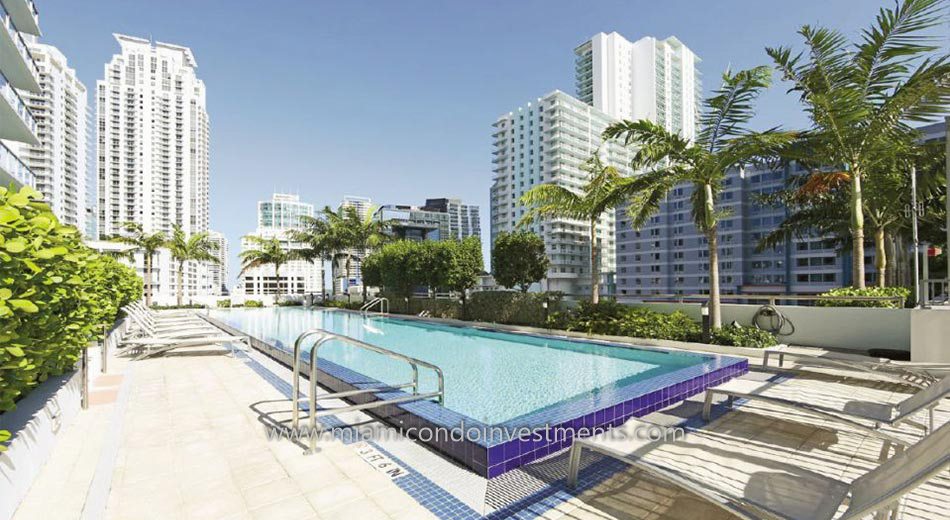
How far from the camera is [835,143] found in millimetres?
9062

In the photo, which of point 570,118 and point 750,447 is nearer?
point 750,447

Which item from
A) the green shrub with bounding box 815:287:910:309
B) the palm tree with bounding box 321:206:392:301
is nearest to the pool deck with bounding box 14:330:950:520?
the green shrub with bounding box 815:287:910:309

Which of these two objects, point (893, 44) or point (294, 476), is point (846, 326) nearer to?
point (893, 44)

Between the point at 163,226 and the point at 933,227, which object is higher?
the point at 163,226

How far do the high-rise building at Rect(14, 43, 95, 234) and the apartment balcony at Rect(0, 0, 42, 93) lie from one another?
21.1 meters

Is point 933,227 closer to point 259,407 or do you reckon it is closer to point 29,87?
point 259,407

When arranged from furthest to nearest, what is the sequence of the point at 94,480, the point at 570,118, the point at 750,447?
the point at 570,118
the point at 750,447
the point at 94,480

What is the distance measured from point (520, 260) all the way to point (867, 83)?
1065 centimetres

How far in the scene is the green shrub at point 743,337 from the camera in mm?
9133

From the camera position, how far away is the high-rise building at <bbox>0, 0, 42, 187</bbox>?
45.3ft

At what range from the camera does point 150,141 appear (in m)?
94.1

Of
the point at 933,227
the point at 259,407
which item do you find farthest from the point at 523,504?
the point at 933,227

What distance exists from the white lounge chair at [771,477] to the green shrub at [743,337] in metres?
6.57

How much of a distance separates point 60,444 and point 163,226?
359 feet
